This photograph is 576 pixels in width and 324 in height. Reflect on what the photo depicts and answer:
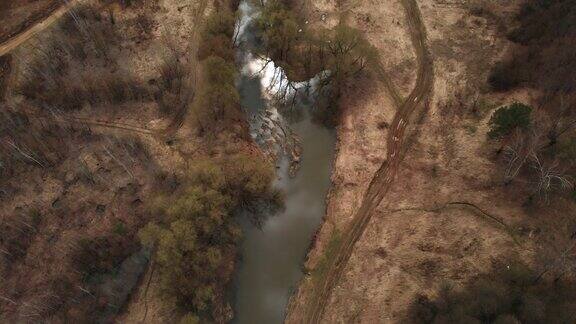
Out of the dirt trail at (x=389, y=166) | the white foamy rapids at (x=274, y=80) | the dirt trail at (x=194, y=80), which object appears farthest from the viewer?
the white foamy rapids at (x=274, y=80)

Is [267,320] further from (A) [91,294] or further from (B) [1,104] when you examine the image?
(B) [1,104]

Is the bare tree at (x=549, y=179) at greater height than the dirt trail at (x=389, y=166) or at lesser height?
greater

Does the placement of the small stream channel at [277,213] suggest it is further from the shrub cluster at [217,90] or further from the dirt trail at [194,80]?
the dirt trail at [194,80]

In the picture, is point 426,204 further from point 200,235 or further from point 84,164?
point 84,164

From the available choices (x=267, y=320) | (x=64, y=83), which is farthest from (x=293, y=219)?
(x=64, y=83)

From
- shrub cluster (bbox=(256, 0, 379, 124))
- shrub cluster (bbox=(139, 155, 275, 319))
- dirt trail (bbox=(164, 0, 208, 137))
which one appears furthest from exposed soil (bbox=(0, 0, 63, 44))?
shrub cluster (bbox=(139, 155, 275, 319))

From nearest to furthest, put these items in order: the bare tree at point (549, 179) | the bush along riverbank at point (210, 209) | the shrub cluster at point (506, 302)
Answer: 1. the shrub cluster at point (506, 302)
2. the bush along riverbank at point (210, 209)
3. the bare tree at point (549, 179)

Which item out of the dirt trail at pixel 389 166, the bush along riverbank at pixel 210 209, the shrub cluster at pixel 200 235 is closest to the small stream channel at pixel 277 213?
the bush along riverbank at pixel 210 209
